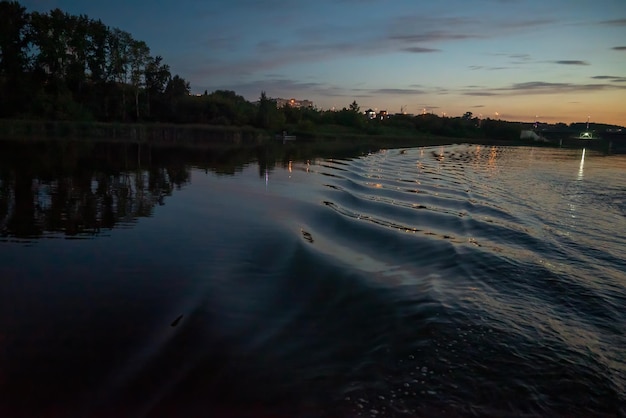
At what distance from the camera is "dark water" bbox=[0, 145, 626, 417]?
5.03 m

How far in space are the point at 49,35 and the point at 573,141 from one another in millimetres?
127886

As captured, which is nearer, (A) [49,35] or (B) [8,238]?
(B) [8,238]

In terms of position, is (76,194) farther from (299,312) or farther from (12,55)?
(12,55)

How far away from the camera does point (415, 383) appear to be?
5.36m

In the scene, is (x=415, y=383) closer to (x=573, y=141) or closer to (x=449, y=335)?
(x=449, y=335)

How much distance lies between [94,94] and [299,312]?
83167mm

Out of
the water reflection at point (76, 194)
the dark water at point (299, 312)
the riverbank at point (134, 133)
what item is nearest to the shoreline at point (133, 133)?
the riverbank at point (134, 133)

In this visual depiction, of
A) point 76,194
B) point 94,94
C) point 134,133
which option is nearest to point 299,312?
point 76,194

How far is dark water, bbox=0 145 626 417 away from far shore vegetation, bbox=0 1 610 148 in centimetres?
5308

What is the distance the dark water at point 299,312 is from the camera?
16.5 ft

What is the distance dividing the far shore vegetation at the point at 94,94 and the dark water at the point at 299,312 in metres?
53.1

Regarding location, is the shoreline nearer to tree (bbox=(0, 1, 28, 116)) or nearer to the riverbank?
the riverbank

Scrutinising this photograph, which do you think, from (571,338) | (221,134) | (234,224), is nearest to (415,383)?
(571,338)

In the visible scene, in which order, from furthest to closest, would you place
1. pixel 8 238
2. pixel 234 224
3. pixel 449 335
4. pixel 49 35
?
pixel 49 35, pixel 234 224, pixel 8 238, pixel 449 335
